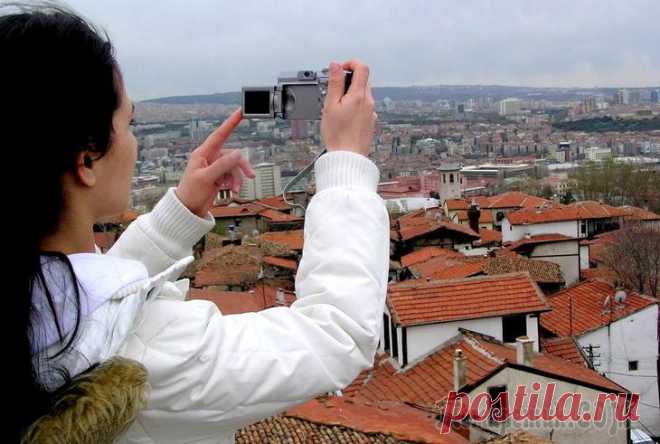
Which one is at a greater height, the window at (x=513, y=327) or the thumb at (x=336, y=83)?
the thumb at (x=336, y=83)

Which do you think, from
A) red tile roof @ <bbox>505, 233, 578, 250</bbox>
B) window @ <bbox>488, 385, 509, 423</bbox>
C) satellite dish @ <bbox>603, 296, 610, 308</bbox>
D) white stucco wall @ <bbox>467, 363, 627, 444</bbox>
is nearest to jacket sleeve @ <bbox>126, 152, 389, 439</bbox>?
white stucco wall @ <bbox>467, 363, 627, 444</bbox>

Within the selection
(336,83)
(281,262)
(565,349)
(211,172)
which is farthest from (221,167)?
(281,262)

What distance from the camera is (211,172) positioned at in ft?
4.19

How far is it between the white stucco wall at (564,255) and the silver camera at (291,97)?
18.7m

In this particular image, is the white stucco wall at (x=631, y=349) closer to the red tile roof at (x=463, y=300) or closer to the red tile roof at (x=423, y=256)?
the red tile roof at (x=463, y=300)

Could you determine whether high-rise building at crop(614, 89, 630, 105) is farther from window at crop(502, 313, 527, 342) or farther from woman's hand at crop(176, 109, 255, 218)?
woman's hand at crop(176, 109, 255, 218)

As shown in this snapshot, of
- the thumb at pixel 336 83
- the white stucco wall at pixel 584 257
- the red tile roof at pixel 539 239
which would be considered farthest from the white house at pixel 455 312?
the white stucco wall at pixel 584 257

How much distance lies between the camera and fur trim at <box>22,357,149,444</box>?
79 cm

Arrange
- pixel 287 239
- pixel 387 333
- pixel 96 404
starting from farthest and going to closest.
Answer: pixel 287 239, pixel 387 333, pixel 96 404

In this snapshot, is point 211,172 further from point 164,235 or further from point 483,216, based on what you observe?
point 483,216

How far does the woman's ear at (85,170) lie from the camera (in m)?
0.87

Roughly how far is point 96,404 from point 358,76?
522 mm

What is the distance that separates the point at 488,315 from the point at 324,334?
8456mm

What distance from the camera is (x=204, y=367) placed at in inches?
33.0
